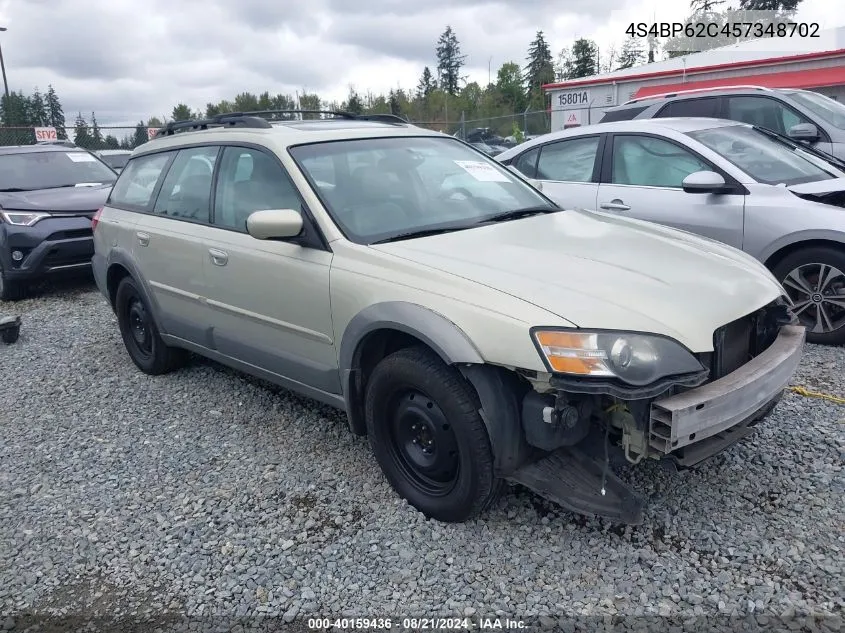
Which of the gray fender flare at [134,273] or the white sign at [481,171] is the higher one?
the white sign at [481,171]

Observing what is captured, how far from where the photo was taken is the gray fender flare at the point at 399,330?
9.01 feet

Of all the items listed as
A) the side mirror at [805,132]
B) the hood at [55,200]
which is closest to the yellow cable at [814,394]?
the side mirror at [805,132]

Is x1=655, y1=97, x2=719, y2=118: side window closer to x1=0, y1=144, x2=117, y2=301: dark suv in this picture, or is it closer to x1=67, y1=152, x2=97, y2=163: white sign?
x1=0, y1=144, x2=117, y2=301: dark suv

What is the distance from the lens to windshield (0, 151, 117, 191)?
27.9ft

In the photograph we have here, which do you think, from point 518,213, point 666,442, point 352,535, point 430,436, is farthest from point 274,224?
point 666,442

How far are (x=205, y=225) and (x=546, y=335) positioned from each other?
253 centimetres

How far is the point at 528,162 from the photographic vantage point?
672 cm

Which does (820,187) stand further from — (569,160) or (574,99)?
(574,99)

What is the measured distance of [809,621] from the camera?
7.98ft

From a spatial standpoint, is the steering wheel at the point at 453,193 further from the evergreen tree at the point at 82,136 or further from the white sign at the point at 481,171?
the evergreen tree at the point at 82,136

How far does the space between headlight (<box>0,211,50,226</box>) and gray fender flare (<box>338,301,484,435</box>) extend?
19.8 ft

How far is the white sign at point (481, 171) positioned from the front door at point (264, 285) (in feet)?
3.57

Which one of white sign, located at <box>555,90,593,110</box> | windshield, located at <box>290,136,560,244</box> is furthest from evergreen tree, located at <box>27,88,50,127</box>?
windshield, located at <box>290,136,560,244</box>

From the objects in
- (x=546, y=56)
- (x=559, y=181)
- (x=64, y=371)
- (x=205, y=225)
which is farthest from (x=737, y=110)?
(x=546, y=56)
